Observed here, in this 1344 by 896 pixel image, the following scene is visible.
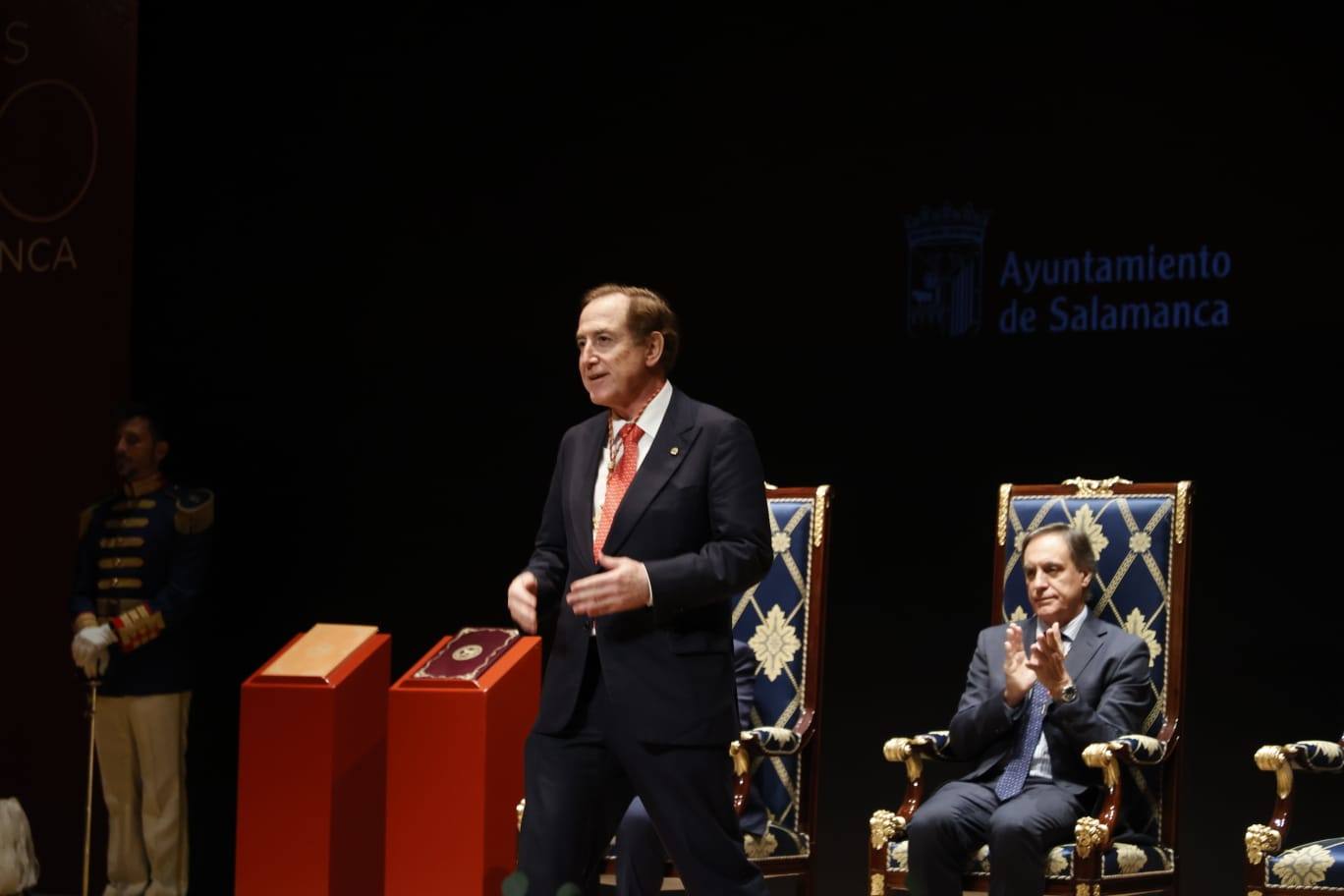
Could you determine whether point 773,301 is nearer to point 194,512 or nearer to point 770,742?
point 770,742

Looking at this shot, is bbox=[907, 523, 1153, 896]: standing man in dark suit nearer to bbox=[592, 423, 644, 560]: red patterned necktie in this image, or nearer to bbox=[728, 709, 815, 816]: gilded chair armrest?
bbox=[728, 709, 815, 816]: gilded chair armrest

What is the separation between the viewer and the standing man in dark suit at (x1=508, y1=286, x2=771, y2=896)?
291 cm

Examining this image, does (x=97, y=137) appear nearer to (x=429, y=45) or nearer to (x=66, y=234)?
(x=66, y=234)

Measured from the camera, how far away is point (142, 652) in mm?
5598

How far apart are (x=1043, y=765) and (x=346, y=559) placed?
2.85 meters

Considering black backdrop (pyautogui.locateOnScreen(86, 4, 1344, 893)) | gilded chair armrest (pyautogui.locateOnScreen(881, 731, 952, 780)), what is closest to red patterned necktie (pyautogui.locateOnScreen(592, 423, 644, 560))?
gilded chair armrest (pyautogui.locateOnScreen(881, 731, 952, 780))

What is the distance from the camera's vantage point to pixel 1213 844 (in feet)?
15.1

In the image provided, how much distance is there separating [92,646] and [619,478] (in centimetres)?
301

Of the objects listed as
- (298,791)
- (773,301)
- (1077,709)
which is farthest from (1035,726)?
(298,791)

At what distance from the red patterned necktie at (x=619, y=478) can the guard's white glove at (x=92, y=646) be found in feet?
9.74

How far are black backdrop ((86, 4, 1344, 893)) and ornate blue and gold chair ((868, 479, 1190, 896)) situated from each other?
58 centimetres

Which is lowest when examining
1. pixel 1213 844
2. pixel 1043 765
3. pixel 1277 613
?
pixel 1213 844

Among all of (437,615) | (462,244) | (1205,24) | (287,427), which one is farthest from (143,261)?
(1205,24)

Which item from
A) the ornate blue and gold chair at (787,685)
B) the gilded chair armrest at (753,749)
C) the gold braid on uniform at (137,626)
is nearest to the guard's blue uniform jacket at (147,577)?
the gold braid on uniform at (137,626)
